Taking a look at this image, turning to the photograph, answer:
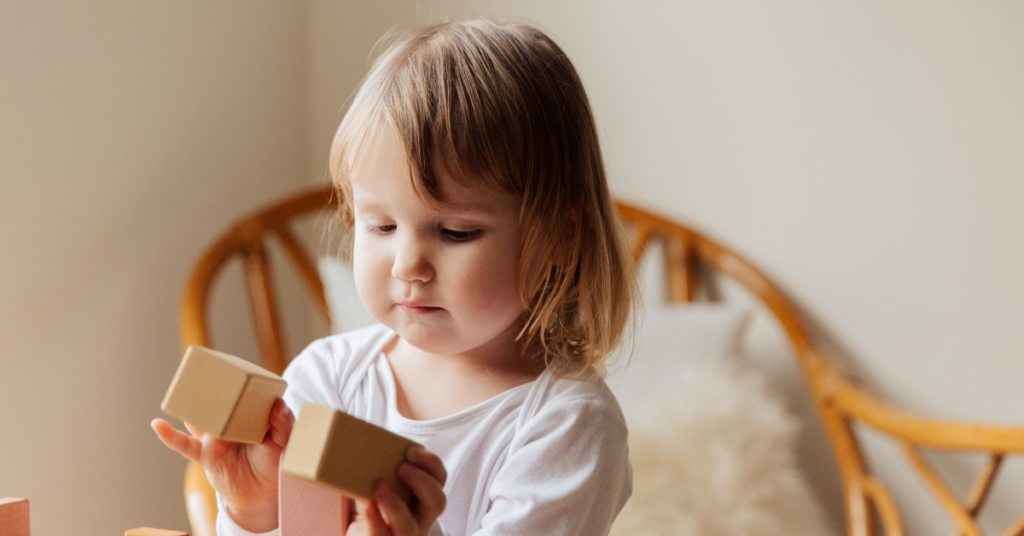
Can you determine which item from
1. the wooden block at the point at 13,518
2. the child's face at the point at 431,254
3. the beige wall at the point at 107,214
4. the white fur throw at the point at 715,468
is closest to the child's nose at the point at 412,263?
the child's face at the point at 431,254

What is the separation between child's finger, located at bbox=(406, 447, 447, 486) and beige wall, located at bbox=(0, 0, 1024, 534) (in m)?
0.73

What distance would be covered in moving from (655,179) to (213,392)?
934mm

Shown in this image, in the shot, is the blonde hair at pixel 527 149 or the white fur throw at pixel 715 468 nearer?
the blonde hair at pixel 527 149

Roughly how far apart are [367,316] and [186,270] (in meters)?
0.32

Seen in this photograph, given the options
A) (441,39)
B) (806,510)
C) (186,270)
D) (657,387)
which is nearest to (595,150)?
(441,39)

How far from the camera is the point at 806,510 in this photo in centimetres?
103

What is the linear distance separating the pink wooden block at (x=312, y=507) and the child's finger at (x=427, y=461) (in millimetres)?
60

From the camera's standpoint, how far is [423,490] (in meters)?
0.45

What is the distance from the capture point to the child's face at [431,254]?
1.85 ft

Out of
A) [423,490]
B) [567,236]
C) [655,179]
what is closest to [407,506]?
[423,490]

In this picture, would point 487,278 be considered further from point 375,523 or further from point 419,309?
point 375,523

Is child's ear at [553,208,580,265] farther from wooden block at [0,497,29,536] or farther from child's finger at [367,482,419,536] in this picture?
wooden block at [0,497,29,536]

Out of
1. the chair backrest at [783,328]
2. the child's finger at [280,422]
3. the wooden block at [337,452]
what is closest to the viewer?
the wooden block at [337,452]

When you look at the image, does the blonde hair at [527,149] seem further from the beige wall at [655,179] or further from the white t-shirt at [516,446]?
the beige wall at [655,179]
